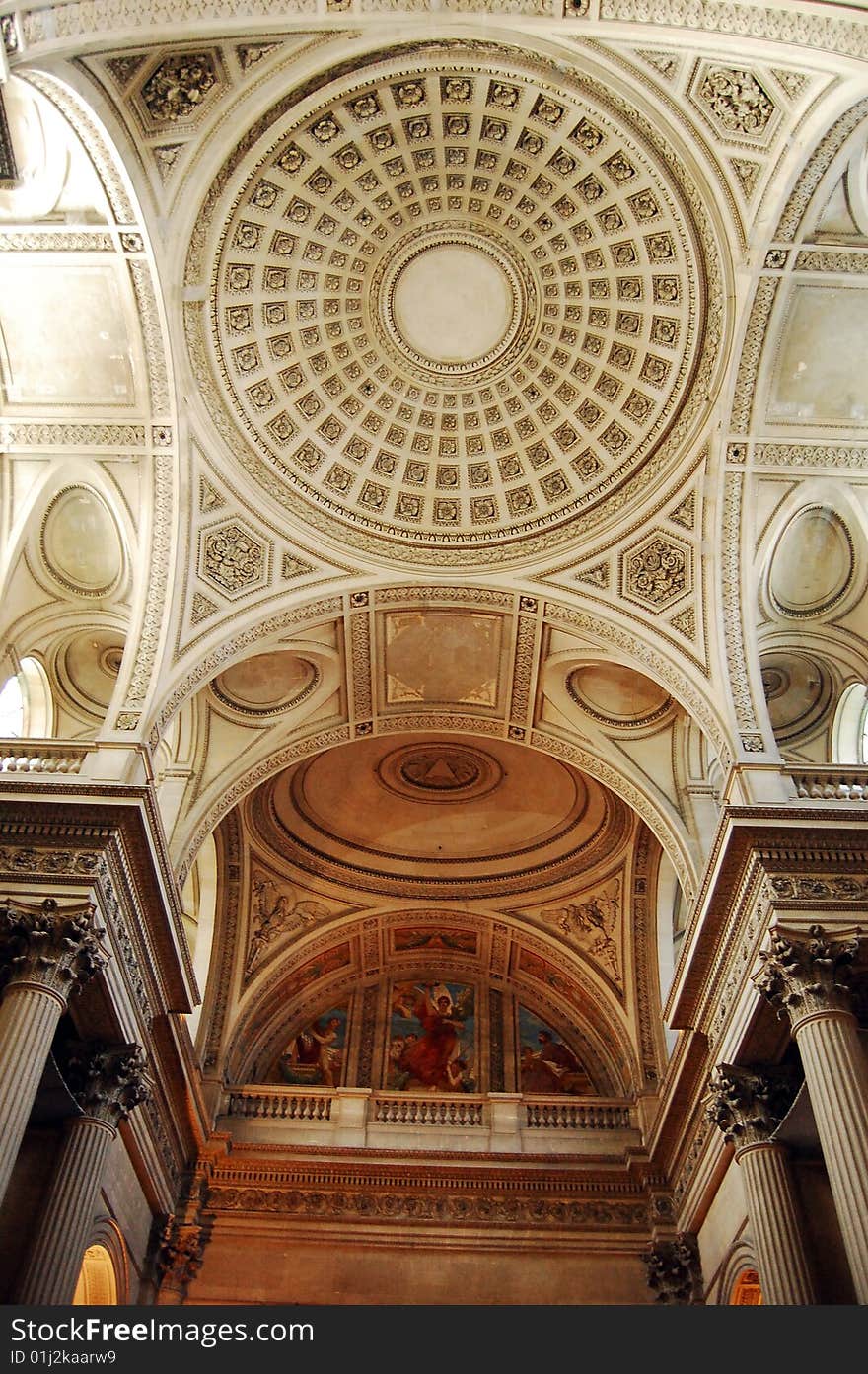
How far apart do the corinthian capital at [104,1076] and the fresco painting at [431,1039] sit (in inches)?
301

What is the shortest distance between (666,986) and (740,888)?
22.9 feet

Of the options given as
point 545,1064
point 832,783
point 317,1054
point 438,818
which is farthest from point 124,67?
point 545,1064

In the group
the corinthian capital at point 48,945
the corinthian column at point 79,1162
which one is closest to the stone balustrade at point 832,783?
the corinthian capital at point 48,945

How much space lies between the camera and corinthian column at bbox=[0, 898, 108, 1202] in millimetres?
10180

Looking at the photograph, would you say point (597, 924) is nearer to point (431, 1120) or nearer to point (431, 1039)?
point (431, 1039)

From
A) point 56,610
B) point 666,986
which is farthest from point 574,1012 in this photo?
point 56,610

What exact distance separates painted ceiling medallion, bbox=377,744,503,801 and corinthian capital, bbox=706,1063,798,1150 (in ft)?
27.0

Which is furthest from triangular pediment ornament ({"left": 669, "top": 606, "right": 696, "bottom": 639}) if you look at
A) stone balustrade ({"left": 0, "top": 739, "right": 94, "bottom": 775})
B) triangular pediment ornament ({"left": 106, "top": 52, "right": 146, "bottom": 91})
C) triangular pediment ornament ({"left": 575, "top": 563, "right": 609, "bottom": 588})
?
triangular pediment ornament ({"left": 106, "top": 52, "right": 146, "bottom": 91})

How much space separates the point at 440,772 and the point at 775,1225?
10088 mm

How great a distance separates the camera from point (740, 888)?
1230 centimetres

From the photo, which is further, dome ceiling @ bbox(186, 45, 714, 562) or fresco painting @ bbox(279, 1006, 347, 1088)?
fresco painting @ bbox(279, 1006, 347, 1088)

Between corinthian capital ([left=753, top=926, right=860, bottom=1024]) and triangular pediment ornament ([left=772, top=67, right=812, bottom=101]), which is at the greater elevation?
triangular pediment ornament ([left=772, top=67, right=812, bottom=101])

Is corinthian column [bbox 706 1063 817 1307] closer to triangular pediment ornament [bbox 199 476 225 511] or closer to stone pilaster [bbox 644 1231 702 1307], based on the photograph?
stone pilaster [bbox 644 1231 702 1307]

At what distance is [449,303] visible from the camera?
1472cm
